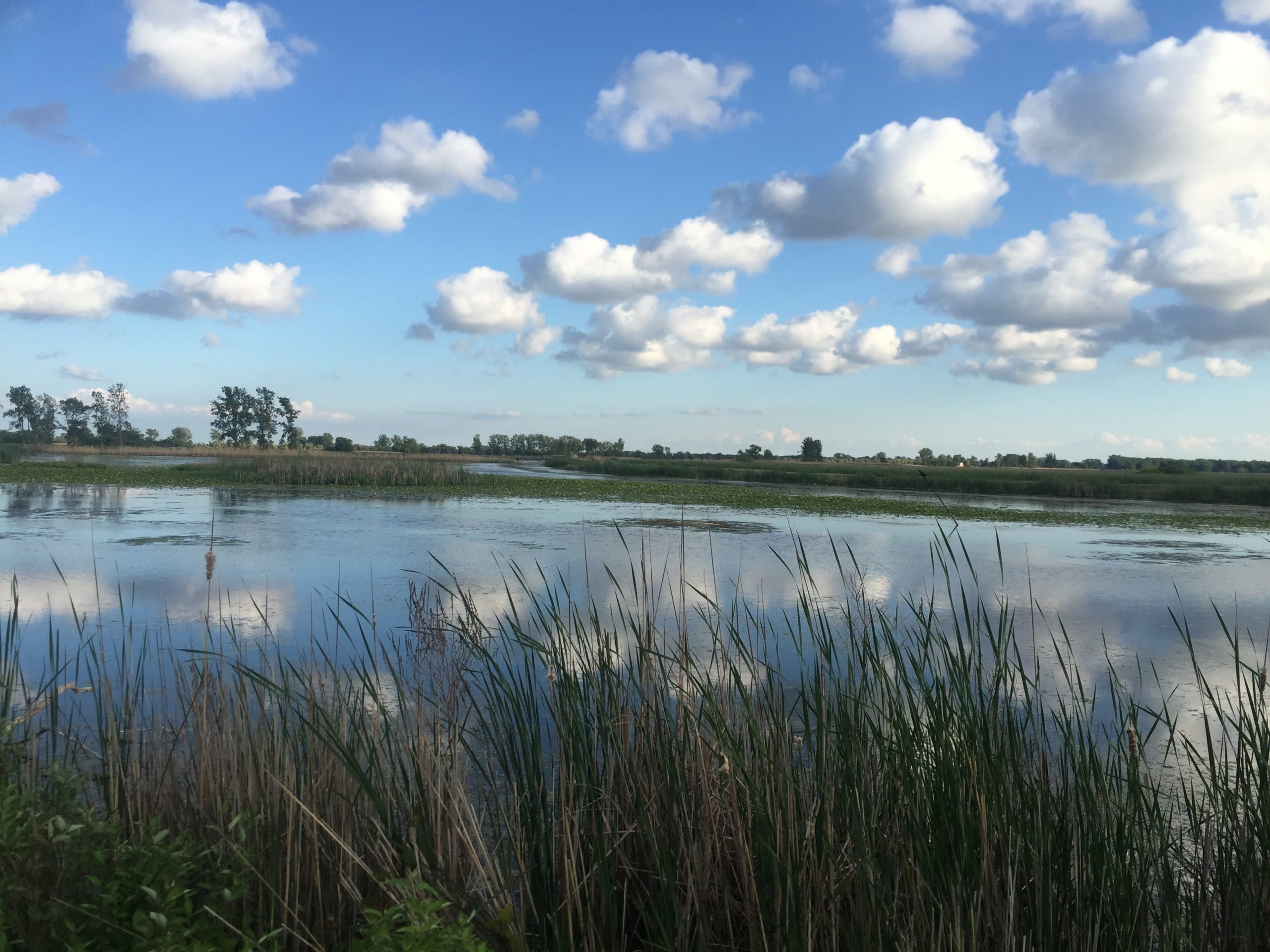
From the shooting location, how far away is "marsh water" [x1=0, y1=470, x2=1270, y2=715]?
250 inches

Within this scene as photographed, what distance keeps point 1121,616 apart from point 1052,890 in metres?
6.33

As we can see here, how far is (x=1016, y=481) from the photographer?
2988 cm

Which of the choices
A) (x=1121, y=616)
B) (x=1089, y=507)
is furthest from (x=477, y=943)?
(x=1089, y=507)

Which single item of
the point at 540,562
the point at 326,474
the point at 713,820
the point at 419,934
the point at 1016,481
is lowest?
the point at 540,562

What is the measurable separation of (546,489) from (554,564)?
15.5 m

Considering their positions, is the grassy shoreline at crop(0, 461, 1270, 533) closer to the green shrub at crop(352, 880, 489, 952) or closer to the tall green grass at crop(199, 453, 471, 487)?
the tall green grass at crop(199, 453, 471, 487)

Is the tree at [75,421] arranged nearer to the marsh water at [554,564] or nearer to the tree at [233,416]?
the tree at [233,416]

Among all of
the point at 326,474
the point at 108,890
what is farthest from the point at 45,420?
the point at 108,890

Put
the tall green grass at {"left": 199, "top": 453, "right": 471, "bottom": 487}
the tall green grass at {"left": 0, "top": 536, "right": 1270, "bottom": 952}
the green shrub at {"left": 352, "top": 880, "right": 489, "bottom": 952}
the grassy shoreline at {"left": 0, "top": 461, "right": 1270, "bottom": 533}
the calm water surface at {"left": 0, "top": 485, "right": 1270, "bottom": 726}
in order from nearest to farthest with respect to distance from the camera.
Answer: the green shrub at {"left": 352, "top": 880, "right": 489, "bottom": 952}, the tall green grass at {"left": 0, "top": 536, "right": 1270, "bottom": 952}, the calm water surface at {"left": 0, "top": 485, "right": 1270, "bottom": 726}, the grassy shoreline at {"left": 0, "top": 461, "right": 1270, "bottom": 533}, the tall green grass at {"left": 199, "top": 453, "right": 471, "bottom": 487}

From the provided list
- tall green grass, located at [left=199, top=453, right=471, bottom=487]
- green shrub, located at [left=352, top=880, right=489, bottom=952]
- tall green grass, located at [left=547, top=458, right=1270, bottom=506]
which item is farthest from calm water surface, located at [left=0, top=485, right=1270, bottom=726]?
tall green grass, located at [left=547, top=458, right=1270, bottom=506]

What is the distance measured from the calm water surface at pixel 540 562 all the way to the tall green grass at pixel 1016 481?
11.3 meters

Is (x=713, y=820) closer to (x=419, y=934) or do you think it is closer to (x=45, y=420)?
(x=419, y=934)

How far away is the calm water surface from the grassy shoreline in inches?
76.2

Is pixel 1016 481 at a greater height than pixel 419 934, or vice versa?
pixel 1016 481
